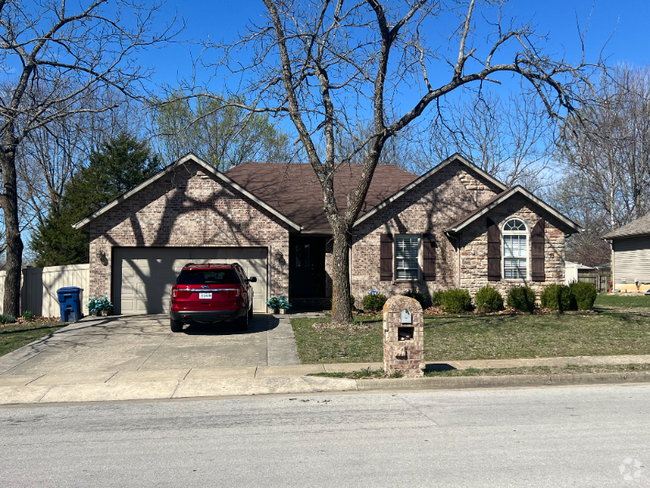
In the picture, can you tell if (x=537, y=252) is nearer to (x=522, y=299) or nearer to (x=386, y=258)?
(x=522, y=299)

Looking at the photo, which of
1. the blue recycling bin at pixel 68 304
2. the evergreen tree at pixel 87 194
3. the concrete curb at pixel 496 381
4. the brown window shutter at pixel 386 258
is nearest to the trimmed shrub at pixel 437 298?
the brown window shutter at pixel 386 258

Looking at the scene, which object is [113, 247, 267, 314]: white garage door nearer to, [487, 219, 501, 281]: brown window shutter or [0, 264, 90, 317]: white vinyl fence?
[0, 264, 90, 317]: white vinyl fence

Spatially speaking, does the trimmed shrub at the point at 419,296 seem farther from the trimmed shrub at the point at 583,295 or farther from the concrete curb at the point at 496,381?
the concrete curb at the point at 496,381

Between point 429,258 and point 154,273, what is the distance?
9.44 meters

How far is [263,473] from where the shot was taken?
496 centimetres

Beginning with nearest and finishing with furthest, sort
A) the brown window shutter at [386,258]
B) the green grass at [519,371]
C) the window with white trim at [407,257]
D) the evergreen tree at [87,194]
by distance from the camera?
the green grass at [519,371] < the brown window shutter at [386,258] < the window with white trim at [407,257] < the evergreen tree at [87,194]

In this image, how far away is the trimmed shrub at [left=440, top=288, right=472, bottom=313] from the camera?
17906mm

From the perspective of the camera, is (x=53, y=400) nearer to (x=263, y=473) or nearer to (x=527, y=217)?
(x=263, y=473)

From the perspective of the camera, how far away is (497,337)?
13.2 meters

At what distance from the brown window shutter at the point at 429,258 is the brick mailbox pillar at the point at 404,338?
999 centimetres

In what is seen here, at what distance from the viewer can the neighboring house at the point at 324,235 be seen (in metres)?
17.5

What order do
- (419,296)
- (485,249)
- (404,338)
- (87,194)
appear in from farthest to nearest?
(87,194) → (485,249) → (419,296) → (404,338)

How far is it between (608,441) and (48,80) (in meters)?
16.8

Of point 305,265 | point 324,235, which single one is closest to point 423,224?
point 324,235
